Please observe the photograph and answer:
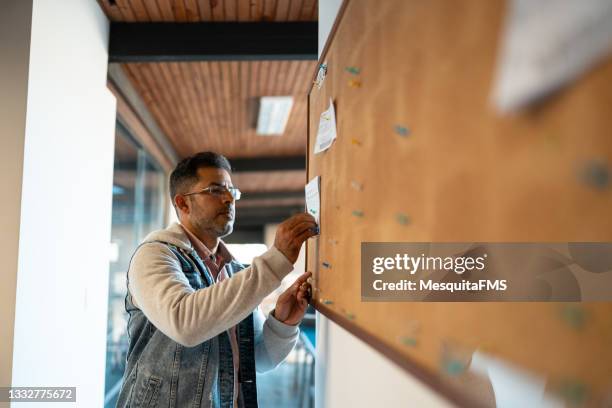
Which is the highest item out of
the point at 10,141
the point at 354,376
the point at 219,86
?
the point at 219,86

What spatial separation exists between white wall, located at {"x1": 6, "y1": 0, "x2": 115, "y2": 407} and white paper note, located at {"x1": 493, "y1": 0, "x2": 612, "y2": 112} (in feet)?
6.63

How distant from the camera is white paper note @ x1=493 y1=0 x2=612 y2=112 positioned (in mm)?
329

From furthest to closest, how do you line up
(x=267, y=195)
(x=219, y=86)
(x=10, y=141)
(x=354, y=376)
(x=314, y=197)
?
(x=267, y=195)
(x=219, y=86)
(x=10, y=141)
(x=314, y=197)
(x=354, y=376)

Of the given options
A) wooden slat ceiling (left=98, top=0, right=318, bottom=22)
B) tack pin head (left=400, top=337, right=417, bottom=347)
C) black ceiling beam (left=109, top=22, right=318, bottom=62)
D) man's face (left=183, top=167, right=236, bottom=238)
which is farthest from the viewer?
black ceiling beam (left=109, top=22, right=318, bottom=62)

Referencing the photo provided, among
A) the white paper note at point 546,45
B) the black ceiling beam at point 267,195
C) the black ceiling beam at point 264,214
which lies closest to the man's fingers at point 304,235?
the white paper note at point 546,45

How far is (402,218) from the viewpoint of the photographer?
69cm

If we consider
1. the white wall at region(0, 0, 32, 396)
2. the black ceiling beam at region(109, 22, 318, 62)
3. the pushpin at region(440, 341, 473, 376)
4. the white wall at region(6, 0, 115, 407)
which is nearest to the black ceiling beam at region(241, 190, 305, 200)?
the white wall at region(6, 0, 115, 407)

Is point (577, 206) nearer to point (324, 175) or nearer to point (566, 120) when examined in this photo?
point (566, 120)

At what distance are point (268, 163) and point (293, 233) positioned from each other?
5.94 meters

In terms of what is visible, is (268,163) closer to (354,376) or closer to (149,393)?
(149,393)

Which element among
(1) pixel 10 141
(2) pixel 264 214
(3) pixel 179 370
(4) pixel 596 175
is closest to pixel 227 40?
(1) pixel 10 141

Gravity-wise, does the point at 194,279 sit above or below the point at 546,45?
below

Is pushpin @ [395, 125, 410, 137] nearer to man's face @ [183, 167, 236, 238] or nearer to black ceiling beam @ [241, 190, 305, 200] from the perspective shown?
man's face @ [183, 167, 236, 238]

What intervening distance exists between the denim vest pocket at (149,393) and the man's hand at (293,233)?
53cm
